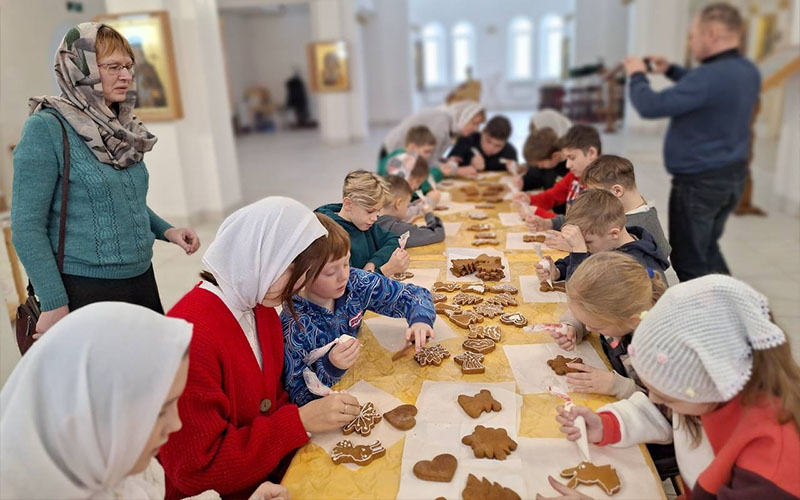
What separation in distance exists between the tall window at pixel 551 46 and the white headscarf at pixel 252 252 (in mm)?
24418

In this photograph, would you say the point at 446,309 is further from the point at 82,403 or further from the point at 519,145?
the point at 519,145

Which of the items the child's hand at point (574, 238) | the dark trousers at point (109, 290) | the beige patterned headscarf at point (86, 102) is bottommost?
the dark trousers at point (109, 290)

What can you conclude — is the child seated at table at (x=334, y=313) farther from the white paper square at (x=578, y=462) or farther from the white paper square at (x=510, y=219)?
the white paper square at (x=510, y=219)

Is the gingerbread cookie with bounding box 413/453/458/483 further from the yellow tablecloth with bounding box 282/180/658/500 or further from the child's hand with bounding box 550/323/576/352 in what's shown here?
the child's hand with bounding box 550/323/576/352

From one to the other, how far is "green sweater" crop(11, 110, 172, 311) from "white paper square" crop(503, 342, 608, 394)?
1.66 metres

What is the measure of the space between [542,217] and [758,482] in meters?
2.74

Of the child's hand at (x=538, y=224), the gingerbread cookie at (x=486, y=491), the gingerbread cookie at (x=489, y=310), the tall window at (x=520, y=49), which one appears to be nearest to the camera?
the gingerbread cookie at (x=486, y=491)

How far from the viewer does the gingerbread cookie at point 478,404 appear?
175cm

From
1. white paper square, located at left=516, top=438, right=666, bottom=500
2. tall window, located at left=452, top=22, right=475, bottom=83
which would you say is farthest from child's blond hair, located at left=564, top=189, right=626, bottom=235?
tall window, located at left=452, top=22, right=475, bottom=83

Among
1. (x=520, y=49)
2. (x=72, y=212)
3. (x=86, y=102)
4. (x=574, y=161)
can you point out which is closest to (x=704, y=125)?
(x=574, y=161)

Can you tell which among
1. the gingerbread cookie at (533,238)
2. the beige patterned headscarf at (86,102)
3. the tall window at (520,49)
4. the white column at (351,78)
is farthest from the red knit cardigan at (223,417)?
the tall window at (520,49)

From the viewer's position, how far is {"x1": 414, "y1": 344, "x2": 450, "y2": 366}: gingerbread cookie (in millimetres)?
2076

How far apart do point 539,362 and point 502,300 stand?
0.55 m

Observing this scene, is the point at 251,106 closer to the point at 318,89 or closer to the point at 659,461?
the point at 318,89
